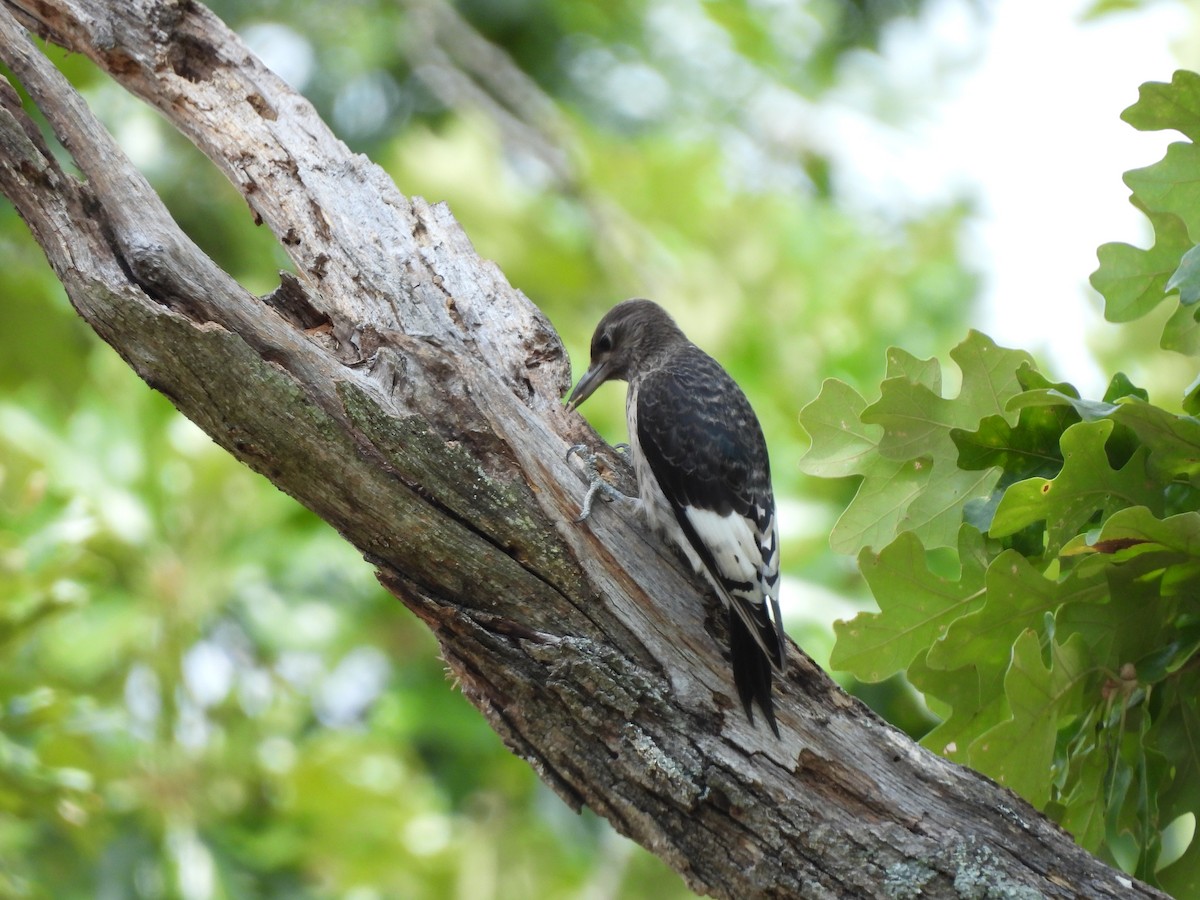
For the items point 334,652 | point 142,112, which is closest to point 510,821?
point 334,652

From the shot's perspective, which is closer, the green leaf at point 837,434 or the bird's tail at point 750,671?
the bird's tail at point 750,671

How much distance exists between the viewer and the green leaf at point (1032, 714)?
1.76 m

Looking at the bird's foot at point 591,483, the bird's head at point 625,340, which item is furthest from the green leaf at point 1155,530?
the bird's head at point 625,340

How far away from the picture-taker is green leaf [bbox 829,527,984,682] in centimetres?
198

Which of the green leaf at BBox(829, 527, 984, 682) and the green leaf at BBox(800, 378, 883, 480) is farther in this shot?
the green leaf at BBox(800, 378, 883, 480)

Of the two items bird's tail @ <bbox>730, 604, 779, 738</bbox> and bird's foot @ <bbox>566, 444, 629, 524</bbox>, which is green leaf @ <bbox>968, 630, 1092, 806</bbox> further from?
bird's foot @ <bbox>566, 444, 629, 524</bbox>

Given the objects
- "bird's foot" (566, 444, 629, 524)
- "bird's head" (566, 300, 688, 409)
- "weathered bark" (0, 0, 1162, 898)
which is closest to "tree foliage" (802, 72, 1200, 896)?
"weathered bark" (0, 0, 1162, 898)

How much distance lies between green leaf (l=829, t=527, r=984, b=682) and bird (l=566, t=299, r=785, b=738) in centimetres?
14

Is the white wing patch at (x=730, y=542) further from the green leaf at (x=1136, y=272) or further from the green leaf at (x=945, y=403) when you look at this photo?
the green leaf at (x=1136, y=272)

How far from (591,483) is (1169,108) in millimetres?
1149

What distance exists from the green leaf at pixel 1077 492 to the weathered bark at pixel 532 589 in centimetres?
43

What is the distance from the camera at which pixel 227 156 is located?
249 cm

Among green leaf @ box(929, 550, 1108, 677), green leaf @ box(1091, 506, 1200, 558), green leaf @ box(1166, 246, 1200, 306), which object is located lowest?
green leaf @ box(929, 550, 1108, 677)

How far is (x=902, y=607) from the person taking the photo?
204 cm
